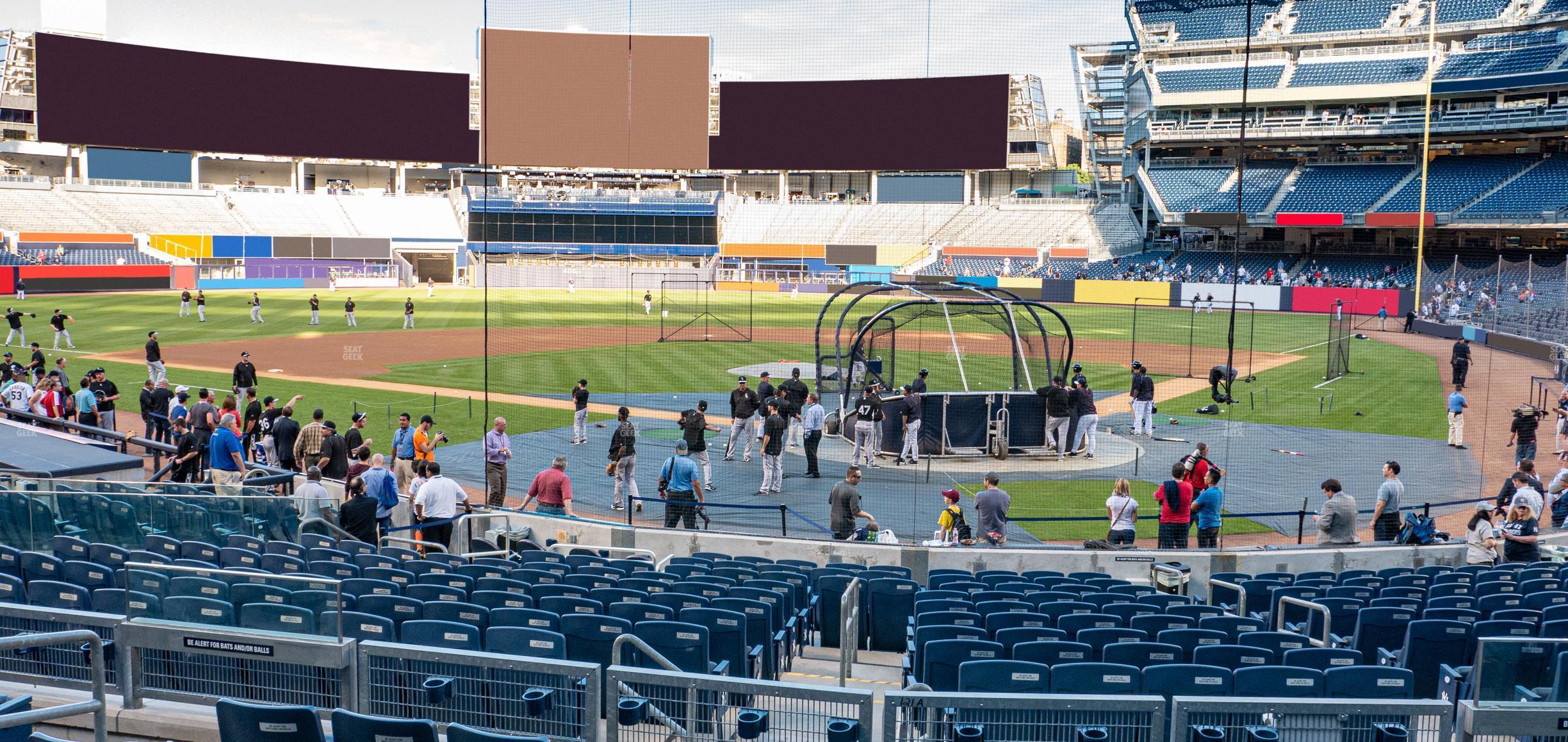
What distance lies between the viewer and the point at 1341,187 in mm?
64250

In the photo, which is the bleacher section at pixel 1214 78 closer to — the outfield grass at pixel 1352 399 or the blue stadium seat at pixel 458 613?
the outfield grass at pixel 1352 399

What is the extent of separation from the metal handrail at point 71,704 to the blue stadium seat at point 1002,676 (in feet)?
14.4

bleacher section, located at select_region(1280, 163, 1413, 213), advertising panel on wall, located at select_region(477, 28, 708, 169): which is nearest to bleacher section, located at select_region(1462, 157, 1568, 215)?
bleacher section, located at select_region(1280, 163, 1413, 213)

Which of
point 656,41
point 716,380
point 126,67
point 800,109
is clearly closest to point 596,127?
point 656,41

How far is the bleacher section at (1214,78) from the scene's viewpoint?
224ft

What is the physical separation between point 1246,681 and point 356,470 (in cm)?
1178

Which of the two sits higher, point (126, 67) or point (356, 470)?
point (126, 67)

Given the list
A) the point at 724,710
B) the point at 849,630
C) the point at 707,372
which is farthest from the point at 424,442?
the point at 707,372

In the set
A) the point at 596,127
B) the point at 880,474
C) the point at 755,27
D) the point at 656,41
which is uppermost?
the point at 656,41

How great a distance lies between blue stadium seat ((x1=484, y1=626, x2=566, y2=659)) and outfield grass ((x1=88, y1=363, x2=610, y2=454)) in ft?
52.8

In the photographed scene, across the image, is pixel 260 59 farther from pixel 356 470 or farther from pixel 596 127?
pixel 356 470

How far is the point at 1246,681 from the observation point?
622 centimetres

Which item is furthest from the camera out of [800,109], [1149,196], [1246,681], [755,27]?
[800,109]

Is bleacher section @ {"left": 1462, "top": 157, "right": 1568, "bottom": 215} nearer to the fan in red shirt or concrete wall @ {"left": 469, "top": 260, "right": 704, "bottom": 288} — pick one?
concrete wall @ {"left": 469, "top": 260, "right": 704, "bottom": 288}
